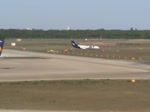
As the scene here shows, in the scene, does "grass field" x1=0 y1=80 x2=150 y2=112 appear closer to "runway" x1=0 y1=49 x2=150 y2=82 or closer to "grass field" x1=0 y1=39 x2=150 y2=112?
"grass field" x1=0 y1=39 x2=150 y2=112

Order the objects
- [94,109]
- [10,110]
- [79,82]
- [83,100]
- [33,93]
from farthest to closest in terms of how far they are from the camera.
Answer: [79,82] < [33,93] < [83,100] < [94,109] < [10,110]

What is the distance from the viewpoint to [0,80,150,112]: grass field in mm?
26422

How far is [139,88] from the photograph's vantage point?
3825 centimetres

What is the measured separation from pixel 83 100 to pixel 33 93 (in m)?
5.30

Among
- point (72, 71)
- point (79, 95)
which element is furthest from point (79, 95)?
point (72, 71)

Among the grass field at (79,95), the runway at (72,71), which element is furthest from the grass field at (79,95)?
the runway at (72,71)

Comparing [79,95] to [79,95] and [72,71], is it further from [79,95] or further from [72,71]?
[72,71]

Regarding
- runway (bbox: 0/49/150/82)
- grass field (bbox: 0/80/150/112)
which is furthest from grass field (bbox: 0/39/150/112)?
runway (bbox: 0/49/150/82)

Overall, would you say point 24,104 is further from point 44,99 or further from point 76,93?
point 76,93

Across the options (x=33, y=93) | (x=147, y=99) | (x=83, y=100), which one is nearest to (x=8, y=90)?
(x=33, y=93)

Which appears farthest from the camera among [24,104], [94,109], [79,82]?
[79,82]

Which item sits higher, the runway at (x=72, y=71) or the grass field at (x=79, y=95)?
the grass field at (x=79, y=95)

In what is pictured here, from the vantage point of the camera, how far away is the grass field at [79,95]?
2642cm

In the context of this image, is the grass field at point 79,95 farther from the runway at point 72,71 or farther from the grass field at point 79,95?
the runway at point 72,71
